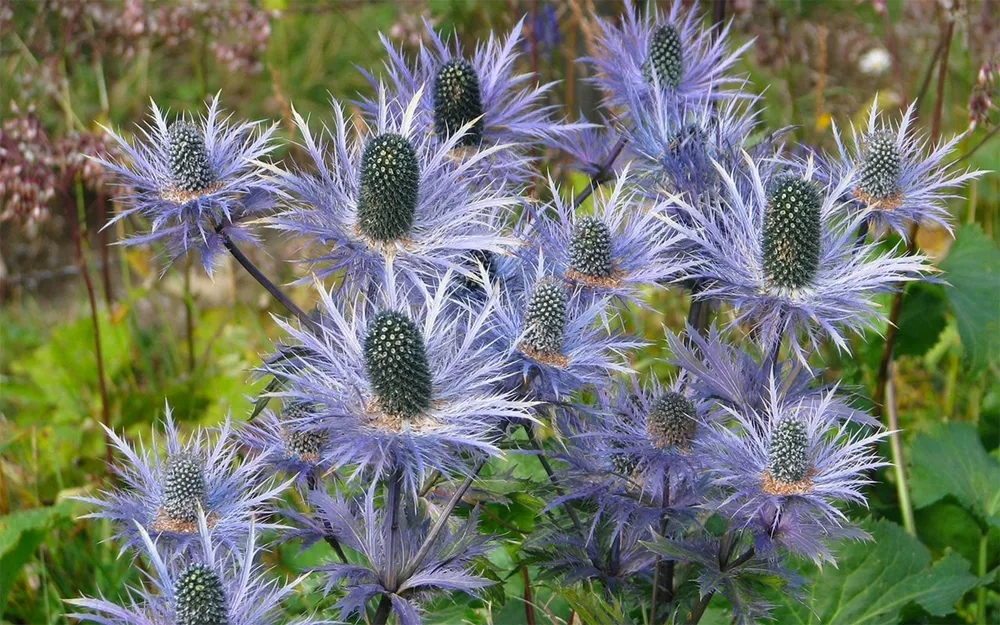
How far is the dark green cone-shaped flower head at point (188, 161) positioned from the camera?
164 centimetres

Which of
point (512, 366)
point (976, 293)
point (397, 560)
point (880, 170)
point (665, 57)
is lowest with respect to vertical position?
point (397, 560)

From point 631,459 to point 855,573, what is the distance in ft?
2.90

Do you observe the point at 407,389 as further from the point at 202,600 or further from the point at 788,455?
the point at 788,455

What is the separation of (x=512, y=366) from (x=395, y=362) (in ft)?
0.66

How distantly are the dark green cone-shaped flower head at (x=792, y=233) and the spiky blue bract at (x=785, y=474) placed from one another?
188 millimetres

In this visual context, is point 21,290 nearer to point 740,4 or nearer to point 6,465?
point 6,465

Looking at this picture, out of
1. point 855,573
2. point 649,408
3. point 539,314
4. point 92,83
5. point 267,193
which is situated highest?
point 92,83

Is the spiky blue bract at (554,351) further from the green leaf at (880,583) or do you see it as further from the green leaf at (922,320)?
the green leaf at (922,320)

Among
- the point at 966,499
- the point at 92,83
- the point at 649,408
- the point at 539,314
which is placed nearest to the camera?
the point at 539,314

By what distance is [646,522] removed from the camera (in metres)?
1.60

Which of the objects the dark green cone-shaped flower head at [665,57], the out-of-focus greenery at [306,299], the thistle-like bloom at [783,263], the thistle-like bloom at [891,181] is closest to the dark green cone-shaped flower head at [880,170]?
the thistle-like bloom at [891,181]

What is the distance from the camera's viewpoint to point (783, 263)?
1.58 m

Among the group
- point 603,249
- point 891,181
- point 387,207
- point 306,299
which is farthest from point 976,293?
point 306,299

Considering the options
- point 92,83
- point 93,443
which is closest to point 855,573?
point 93,443
